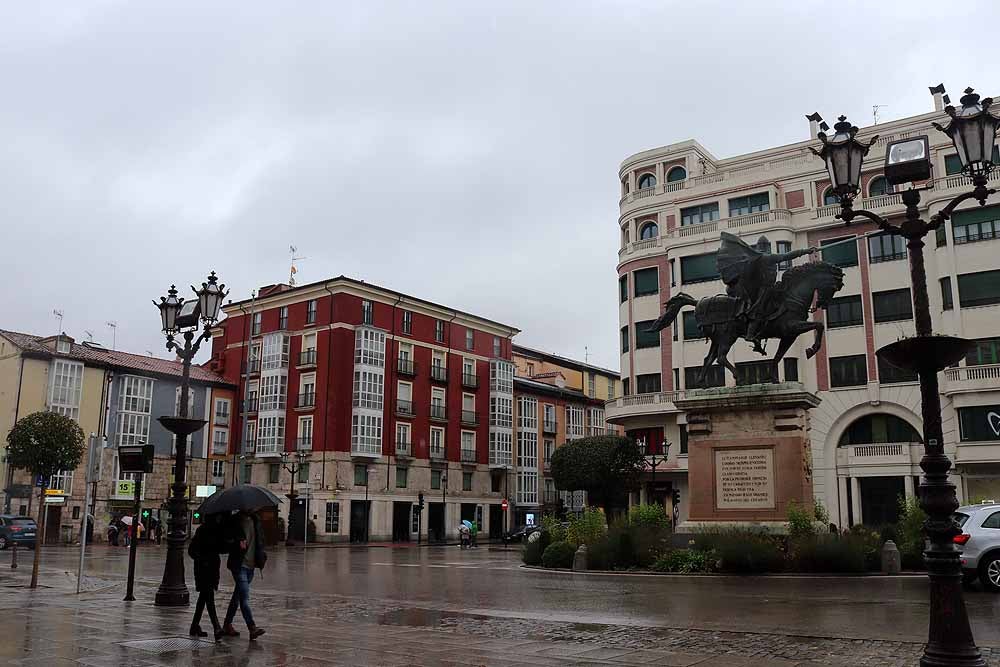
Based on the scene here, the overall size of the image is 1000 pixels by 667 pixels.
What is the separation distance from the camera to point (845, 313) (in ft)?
155

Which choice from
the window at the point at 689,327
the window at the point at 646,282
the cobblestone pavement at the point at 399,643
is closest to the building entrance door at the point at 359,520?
the window at the point at 646,282

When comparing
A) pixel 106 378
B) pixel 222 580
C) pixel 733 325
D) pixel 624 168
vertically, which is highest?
pixel 624 168

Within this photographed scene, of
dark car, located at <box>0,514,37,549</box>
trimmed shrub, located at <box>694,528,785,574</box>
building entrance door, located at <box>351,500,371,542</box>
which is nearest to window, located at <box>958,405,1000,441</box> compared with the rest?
trimmed shrub, located at <box>694,528,785,574</box>

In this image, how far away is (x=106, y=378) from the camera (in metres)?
58.4

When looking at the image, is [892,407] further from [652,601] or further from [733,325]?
[652,601]

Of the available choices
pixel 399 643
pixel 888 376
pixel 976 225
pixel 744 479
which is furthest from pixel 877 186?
pixel 399 643

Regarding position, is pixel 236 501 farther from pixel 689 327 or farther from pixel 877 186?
pixel 877 186

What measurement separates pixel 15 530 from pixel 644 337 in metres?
34.3

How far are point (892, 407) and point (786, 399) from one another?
98.5 ft

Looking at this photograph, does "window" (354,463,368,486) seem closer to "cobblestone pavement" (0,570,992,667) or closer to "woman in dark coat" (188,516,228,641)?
"cobblestone pavement" (0,570,992,667)

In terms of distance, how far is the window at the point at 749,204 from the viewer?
51.0m

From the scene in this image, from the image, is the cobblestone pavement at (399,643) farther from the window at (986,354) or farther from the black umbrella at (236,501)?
the window at (986,354)

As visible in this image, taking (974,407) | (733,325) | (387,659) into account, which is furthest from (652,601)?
(974,407)

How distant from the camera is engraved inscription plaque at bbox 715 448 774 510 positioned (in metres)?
18.5
